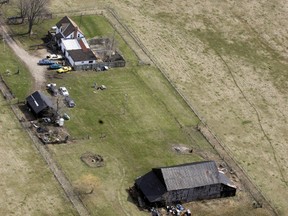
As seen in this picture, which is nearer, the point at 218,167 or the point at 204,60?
the point at 218,167

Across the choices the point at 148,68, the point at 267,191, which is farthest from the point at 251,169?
the point at 148,68

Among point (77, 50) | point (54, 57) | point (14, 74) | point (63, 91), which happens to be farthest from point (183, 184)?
point (54, 57)

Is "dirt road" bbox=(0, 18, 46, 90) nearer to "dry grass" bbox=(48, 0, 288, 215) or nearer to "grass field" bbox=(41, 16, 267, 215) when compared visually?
"grass field" bbox=(41, 16, 267, 215)

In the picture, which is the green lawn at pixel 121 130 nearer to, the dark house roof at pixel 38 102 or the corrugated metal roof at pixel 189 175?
the dark house roof at pixel 38 102

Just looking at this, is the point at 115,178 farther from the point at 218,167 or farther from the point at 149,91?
the point at 149,91

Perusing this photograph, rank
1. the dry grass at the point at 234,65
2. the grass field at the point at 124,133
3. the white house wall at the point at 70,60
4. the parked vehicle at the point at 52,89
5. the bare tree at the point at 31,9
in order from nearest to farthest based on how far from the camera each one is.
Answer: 1. the grass field at the point at 124,133
2. the dry grass at the point at 234,65
3. the parked vehicle at the point at 52,89
4. the white house wall at the point at 70,60
5. the bare tree at the point at 31,9

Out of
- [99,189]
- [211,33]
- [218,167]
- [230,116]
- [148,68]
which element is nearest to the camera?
[99,189]

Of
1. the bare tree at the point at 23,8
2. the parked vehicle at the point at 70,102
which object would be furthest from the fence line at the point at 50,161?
the bare tree at the point at 23,8
